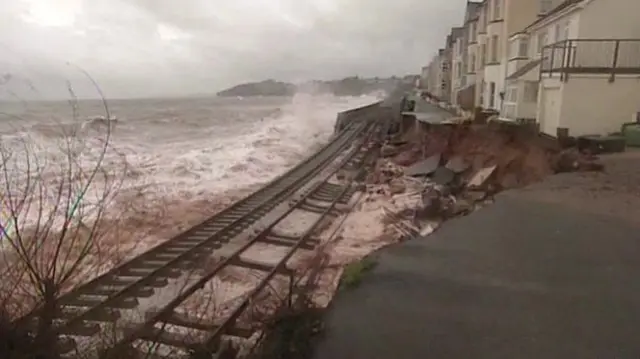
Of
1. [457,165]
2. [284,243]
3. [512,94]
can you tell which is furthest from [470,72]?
[284,243]

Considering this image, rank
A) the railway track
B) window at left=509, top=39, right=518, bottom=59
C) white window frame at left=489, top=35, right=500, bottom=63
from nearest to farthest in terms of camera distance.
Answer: the railway track
window at left=509, top=39, right=518, bottom=59
white window frame at left=489, top=35, right=500, bottom=63

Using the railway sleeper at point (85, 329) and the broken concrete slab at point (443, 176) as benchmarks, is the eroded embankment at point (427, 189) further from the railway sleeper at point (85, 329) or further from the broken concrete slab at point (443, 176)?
the railway sleeper at point (85, 329)

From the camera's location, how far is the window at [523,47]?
25052 millimetres

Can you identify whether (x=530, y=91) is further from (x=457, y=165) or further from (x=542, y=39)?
(x=457, y=165)

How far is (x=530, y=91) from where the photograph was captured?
21375mm

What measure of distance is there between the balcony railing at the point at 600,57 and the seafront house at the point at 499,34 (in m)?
9.74

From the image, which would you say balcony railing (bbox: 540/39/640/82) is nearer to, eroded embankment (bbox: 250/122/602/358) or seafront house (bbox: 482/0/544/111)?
eroded embankment (bbox: 250/122/602/358)

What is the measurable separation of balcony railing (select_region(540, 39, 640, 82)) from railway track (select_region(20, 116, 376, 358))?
898 cm

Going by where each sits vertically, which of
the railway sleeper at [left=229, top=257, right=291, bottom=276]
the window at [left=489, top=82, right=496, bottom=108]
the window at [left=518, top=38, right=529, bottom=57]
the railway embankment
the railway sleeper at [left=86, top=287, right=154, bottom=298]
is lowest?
the railway sleeper at [left=229, top=257, right=291, bottom=276]

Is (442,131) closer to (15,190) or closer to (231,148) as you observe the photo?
(231,148)

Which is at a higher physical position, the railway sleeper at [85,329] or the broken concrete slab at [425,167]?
the railway sleeper at [85,329]

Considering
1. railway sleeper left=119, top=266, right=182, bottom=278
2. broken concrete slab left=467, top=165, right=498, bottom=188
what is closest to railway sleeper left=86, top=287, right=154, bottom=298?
railway sleeper left=119, top=266, right=182, bottom=278

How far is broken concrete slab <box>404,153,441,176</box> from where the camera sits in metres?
19.2

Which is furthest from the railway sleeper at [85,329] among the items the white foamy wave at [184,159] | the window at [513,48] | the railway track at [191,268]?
the window at [513,48]
